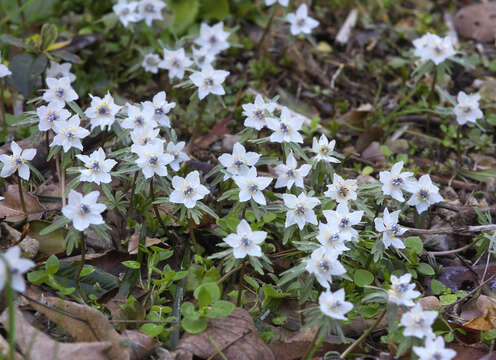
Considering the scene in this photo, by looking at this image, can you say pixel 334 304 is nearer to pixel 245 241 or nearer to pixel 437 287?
pixel 245 241

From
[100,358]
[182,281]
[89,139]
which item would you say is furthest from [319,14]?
[100,358]

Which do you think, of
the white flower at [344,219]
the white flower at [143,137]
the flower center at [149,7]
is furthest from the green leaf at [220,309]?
the flower center at [149,7]

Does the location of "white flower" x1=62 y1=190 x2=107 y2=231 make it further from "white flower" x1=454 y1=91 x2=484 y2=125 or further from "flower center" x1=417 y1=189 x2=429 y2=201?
"white flower" x1=454 y1=91 x2=484 y2=125

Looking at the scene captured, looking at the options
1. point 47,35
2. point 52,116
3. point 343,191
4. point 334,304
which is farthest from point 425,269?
point 47,35

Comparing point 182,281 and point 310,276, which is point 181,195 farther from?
point 310,276

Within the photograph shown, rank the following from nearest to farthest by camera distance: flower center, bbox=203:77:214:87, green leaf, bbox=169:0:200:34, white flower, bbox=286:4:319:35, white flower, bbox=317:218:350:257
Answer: white flower, bbox=317:218:350:257, flower center, bbox=203:77:214:87, white flower, bbox=286:4:319:35, green leaf, bbox=169:0:200:34

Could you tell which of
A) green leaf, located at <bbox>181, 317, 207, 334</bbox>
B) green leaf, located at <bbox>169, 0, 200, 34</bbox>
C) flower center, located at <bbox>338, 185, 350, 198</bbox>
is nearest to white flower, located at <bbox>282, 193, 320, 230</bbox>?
flower center, located at <bbox>338, 185, 350, 198</bbox>
